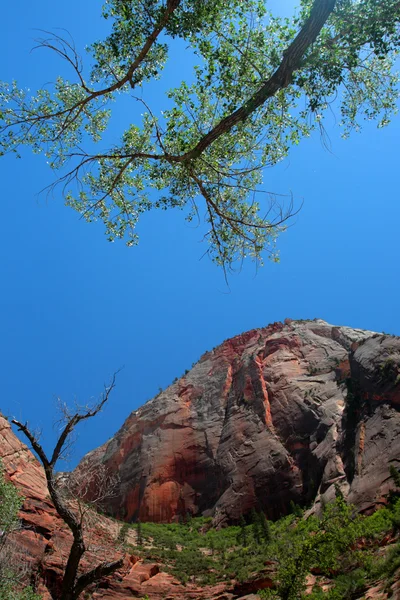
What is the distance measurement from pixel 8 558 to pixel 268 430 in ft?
127

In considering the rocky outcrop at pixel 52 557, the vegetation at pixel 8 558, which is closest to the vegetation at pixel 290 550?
the rocky outcrop at pixel 52 557

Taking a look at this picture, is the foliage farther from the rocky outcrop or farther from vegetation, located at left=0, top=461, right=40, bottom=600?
the rocky outcrop

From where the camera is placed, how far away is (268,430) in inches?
1896

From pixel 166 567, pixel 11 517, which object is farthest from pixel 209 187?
pixel 166 567

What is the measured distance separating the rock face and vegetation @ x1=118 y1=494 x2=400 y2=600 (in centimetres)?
359

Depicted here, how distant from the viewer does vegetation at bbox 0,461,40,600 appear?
37.8ft

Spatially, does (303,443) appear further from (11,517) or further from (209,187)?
(209,187)

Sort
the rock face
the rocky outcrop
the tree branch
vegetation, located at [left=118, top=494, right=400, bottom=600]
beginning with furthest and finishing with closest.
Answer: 1. the rock face
2. the rocky outcrop
3. vegetation, located at [left=118, top=494, right=400, bottom=600]
4. the tree branch

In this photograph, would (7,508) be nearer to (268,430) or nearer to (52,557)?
(52,557)

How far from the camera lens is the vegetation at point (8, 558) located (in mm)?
11508

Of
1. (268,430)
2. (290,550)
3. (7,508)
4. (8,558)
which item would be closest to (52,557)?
(8,558)

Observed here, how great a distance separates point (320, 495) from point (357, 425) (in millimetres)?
7620

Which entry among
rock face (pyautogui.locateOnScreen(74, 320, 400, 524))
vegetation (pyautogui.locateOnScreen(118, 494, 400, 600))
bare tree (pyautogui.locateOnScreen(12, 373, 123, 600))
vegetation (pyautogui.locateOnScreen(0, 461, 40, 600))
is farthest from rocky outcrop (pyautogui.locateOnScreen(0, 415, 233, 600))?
rock face (pyautogui.locateOnScreen(74, 320, 400, 524))

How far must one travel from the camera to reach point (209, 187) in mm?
9742
